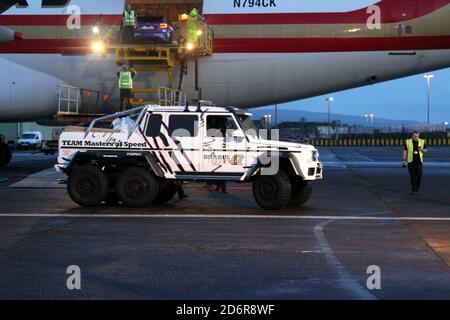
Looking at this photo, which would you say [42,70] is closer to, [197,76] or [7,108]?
[7,108]

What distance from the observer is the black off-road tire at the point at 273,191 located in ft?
43.6

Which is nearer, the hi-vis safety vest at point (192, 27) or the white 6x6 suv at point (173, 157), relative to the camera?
the white 6x6 suv at point (173, 157)

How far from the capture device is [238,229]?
1120 centimetres

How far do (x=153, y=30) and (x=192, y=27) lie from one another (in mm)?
1277

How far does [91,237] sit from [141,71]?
11869mm

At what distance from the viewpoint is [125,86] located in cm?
2031

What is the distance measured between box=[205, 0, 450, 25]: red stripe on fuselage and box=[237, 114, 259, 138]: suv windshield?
22.5ft

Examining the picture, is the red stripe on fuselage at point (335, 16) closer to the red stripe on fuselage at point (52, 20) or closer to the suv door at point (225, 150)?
the red stripe on fuselage at point (52, 20)

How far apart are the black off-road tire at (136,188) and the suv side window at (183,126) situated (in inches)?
41.8

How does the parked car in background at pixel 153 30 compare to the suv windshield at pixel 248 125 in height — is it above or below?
above

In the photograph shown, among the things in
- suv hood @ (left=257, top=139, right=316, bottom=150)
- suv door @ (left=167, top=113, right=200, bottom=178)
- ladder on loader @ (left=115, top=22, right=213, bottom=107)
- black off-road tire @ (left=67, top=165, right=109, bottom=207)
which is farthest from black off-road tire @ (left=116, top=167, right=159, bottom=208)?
ladder on loader @ (left=115, top=22, right=213, bottom=107)

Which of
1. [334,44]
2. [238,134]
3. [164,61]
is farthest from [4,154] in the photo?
[238,134]

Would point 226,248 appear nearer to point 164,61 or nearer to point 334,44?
point 164,61

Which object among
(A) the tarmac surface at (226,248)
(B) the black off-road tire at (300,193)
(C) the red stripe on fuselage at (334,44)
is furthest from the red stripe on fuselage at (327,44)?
(B) the black off-road tire at (300,193)
